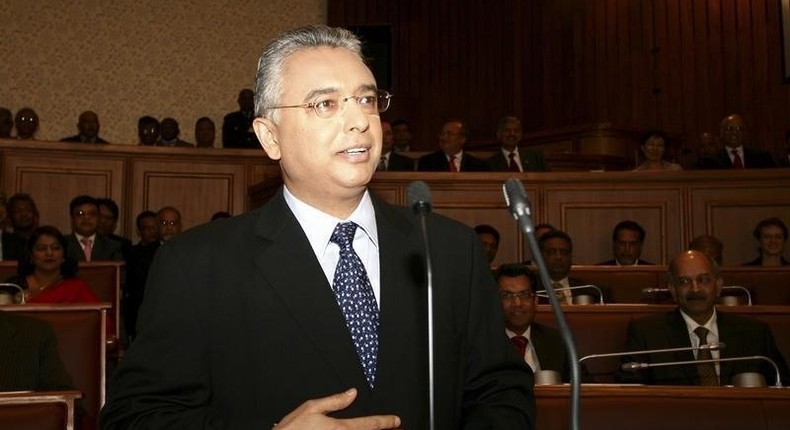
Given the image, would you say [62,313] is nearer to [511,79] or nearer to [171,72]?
[171,72]

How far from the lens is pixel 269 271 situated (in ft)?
5.91

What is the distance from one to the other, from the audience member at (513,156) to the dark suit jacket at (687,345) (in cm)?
435

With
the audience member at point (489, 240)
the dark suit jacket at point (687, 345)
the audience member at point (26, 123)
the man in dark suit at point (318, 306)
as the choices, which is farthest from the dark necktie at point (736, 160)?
the man in dark suit at point (318, 306)

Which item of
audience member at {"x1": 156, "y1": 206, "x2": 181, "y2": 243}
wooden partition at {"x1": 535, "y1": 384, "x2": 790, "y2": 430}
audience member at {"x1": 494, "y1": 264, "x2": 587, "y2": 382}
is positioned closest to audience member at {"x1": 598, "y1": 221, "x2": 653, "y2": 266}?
audience member at {"x1": 494, "y1": 264, "x2": 587, "y2": 382}

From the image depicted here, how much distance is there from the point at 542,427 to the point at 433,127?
9665mm

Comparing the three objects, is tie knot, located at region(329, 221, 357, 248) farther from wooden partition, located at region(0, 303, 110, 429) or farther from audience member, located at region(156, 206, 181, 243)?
audience member, located at region(156, 206, 181, 243)

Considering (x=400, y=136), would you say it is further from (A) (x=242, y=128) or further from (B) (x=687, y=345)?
(B) (x=687, y=345)

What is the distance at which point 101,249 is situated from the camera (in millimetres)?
8133

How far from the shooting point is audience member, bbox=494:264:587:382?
4.93 metres

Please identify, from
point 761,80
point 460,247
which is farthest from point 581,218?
point 460,247

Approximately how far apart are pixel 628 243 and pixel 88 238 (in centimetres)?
435

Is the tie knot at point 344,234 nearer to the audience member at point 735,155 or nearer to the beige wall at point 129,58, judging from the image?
the audience member at point 735,155

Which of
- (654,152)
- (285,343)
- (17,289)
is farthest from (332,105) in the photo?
(654,152)

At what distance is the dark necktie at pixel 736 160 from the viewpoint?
354 inches
